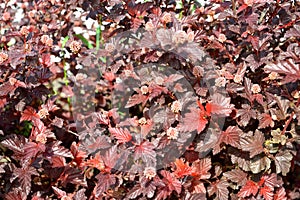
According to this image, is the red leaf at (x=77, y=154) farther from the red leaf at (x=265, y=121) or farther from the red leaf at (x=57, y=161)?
the red leaf at (x=265, y=121)

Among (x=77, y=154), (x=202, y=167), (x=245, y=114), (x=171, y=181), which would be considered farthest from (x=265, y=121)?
(x=77, y=154)

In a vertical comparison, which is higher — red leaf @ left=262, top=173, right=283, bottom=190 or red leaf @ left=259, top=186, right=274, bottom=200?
red leaf @ left=262, top=173, right=283, bottom=190

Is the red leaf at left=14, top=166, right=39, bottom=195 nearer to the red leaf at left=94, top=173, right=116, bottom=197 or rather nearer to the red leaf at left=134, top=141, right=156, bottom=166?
the red leaf at left=94, top=173, right=116, bottom=197

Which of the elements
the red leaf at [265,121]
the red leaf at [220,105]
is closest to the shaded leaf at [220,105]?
the red leaf at [220,105]


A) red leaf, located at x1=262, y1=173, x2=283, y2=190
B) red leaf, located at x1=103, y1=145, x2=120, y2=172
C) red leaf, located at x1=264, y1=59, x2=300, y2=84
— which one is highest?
red leaf, located at x1=264, y1=59, x2=300, y2=84

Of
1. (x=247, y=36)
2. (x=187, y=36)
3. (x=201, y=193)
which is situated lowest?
(x=201, y=193)

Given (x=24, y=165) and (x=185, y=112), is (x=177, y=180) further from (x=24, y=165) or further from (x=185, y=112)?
(x=24, y=165)

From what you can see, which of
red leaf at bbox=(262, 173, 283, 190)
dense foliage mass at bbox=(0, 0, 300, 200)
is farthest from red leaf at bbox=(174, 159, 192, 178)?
red leaf at bbox=(262, 173, 283, 190)

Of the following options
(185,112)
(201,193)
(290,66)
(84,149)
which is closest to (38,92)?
(84,149)
